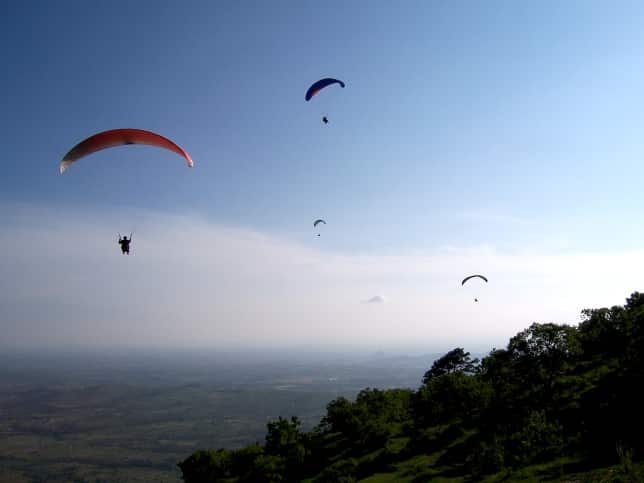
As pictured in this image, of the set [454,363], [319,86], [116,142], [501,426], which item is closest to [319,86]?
[319,86]

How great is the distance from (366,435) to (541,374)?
69.8ft

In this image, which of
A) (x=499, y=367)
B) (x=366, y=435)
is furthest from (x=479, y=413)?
(x=366, y=435)

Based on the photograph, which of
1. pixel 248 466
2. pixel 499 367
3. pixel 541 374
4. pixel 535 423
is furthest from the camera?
pixel 248 466

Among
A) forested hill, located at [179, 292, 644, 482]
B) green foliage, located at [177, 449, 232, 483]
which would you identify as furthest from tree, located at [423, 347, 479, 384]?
green foliage, located at [177, 449, 232, 483]

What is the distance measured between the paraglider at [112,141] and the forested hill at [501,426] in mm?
30340

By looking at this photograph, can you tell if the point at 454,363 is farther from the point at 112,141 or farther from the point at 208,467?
the point at 112,141

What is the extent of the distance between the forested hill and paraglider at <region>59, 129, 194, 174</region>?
30.3 meters

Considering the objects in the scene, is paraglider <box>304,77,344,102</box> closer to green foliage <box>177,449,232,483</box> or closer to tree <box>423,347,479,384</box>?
green foliage <box>177,449,232,483</box>

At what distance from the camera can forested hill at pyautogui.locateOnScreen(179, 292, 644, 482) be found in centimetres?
2853

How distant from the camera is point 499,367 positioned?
1767 inches

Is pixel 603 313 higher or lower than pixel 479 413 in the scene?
higher

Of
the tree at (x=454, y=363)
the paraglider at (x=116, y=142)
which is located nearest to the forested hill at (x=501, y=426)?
the tree at (x=454, y=363)

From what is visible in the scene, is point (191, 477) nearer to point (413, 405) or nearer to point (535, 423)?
point (413, 405)

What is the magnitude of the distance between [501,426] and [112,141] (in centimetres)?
4083
